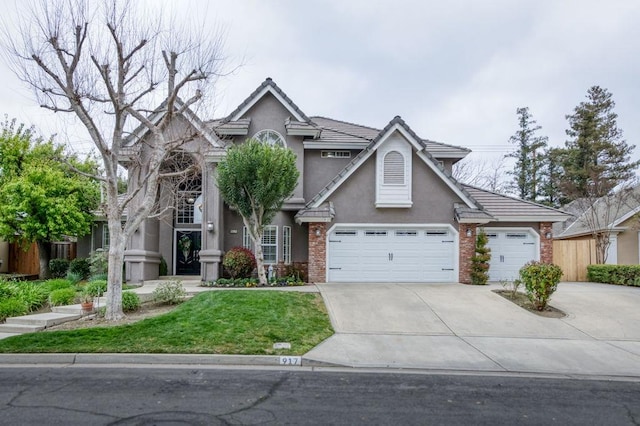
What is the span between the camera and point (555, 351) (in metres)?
8.95

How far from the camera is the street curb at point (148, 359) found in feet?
25.6

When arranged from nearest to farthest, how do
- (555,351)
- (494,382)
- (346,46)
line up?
1. (494,382)
2. (555,351)
3. (346,46)

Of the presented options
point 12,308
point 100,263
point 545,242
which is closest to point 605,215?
point 545,242

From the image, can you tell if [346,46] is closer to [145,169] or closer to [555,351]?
[145,169]

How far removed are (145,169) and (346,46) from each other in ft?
30.0

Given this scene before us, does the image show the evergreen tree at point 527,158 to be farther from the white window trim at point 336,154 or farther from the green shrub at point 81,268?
the green shrub at point 81,268

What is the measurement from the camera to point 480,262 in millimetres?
16062

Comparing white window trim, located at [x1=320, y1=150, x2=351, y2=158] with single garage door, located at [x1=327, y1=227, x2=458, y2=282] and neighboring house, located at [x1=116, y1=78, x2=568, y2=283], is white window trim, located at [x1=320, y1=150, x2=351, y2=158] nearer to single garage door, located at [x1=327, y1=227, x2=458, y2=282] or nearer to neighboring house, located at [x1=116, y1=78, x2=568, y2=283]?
neighboring house, located at [x1=116, y1=78, x2=568, y2=283]

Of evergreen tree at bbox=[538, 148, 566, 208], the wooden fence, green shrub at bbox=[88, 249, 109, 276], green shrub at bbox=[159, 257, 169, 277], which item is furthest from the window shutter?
evergreen tree at bbox=[538, 148, 566, 208]

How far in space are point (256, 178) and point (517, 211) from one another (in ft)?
35.7

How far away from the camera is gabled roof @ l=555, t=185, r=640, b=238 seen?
22.4m

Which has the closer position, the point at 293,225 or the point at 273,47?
the point at 273,47

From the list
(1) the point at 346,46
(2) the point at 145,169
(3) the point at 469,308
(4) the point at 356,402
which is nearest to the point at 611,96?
(1) the point at 346,46

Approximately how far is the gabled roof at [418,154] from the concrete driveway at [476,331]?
11.1 ft
